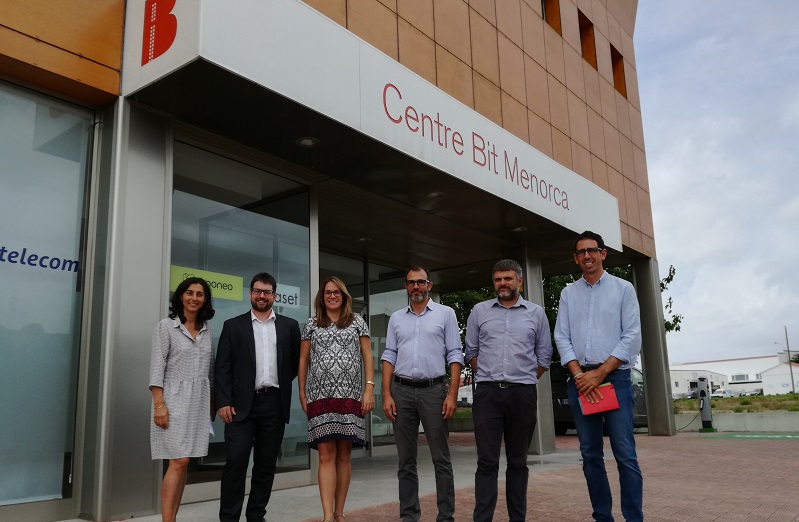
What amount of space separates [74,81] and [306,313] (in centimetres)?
331

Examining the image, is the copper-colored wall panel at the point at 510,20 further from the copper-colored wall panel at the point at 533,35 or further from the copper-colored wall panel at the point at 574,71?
the copper-colored wall panel at the point at 574,71

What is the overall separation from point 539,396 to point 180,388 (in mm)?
7832

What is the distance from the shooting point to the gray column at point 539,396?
1081cm

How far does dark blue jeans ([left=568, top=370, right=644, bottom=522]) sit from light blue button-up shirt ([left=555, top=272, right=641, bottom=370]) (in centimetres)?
16

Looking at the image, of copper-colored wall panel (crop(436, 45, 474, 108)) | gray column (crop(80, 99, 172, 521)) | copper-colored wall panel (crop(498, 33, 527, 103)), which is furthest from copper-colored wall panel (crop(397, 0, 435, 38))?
gray column (crop(80, 99, 172, 521))

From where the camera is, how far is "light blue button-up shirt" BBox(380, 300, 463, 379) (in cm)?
464

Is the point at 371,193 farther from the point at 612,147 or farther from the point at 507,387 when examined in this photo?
the point at 612,147

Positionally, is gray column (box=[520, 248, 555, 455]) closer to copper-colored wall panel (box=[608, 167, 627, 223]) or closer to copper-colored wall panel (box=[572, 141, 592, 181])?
copper-colored wall panel (box=[572, 141, 592, 181])

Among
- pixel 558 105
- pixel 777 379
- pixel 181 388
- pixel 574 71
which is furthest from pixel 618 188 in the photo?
pixel 777 379

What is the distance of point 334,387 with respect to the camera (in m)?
4.62

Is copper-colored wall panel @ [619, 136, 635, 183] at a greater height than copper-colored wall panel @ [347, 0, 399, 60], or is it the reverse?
copper-colored wall panel @ [619, 136, 635, 183]

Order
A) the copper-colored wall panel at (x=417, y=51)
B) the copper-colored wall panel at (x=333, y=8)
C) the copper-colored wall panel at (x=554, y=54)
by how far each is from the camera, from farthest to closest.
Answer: the copper-colored wall panel at (x=554, y=54), the copper-colored wall panel at (x=417, y=51), the copper-colored wall panel at (x=333, y=8)

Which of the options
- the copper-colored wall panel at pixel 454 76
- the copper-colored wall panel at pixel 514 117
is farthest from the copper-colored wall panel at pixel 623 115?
the copper-colored wall panel at pixel 454 76

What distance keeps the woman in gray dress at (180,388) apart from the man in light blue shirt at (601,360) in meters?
2.41
